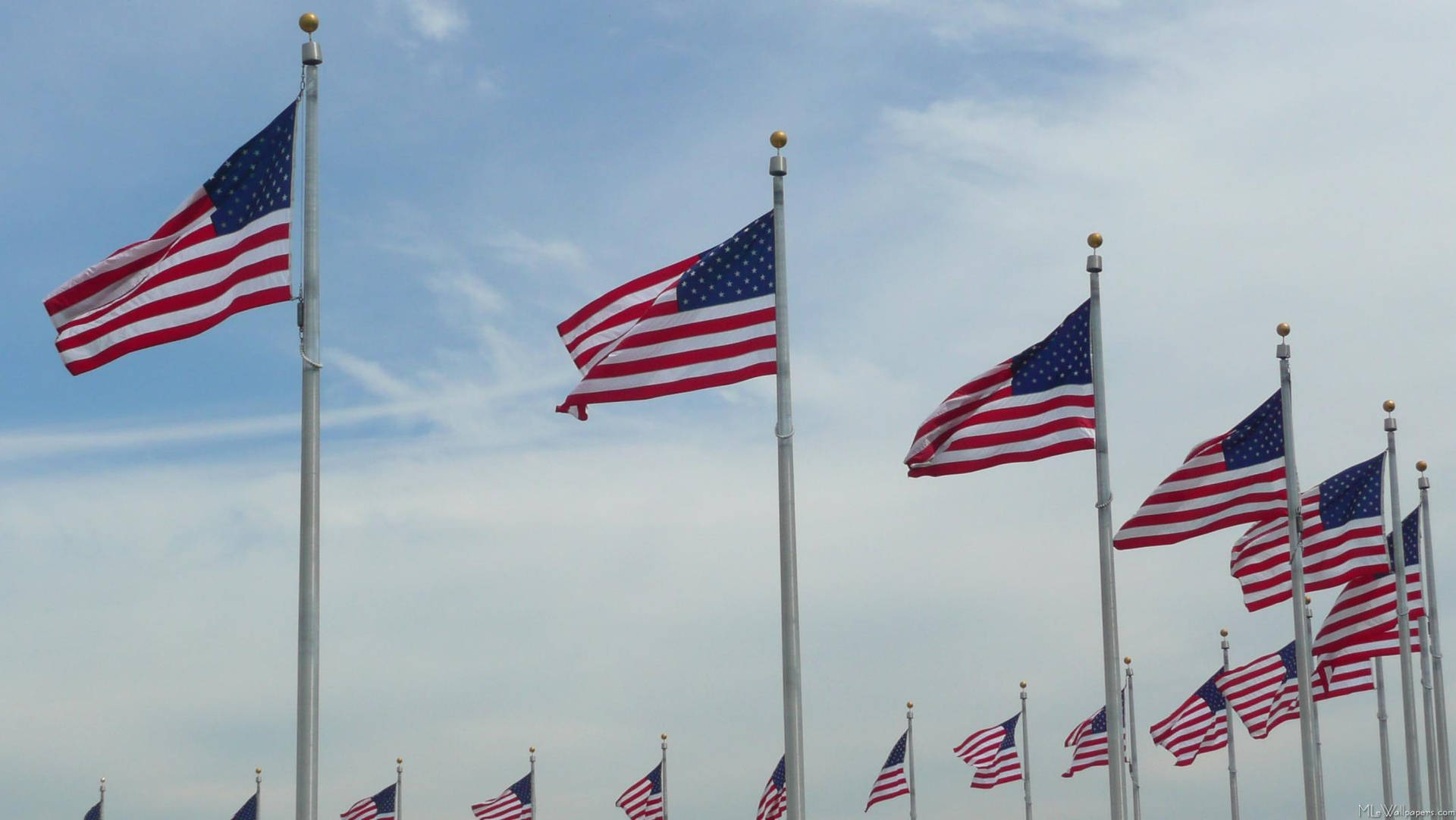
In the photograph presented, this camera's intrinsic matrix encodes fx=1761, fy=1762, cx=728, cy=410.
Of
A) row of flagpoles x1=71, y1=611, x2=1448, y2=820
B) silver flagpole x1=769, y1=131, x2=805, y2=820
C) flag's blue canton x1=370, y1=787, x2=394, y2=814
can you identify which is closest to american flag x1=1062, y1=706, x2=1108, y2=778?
row of flagpoles x1=71, y1=611, x2=1448, y2=820

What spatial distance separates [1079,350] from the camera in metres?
24.6

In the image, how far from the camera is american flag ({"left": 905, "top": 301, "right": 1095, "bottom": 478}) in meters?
23.9

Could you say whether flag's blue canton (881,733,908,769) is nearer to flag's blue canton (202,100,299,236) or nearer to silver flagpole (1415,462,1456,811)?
silver flagpole (1415,462,1456,811)

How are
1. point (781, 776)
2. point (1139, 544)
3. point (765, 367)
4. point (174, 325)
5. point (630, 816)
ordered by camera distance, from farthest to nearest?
point (630, 816) < point (781, 776) < point (1139, 544) < point (765, 367) < point (174, 325)

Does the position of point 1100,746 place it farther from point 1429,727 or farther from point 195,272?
point 195,272

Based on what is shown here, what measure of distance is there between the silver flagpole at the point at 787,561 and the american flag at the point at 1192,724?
103ft

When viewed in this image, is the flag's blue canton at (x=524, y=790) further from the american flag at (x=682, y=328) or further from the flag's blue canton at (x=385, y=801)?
the american flag at (x=682, y=328)

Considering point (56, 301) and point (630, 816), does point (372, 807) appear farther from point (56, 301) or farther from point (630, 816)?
point (56, 301)

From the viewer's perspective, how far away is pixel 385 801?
59125mm

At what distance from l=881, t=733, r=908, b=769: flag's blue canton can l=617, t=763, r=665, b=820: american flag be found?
24.8ft

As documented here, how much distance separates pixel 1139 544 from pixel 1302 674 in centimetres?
404

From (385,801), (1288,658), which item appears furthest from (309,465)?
(385,801)

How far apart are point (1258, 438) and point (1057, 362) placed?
15.2 ft

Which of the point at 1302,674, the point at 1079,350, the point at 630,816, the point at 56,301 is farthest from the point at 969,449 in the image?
the point at 630,816
